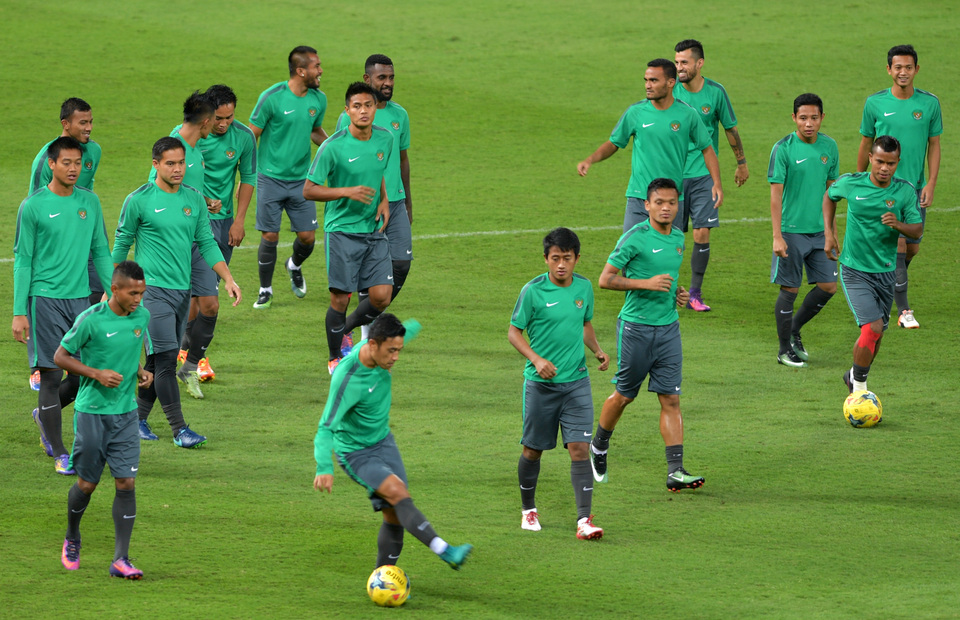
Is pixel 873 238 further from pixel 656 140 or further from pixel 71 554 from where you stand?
pixel 71 554

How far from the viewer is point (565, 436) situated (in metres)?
7.79

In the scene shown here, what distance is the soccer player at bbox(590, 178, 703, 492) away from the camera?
8469mm

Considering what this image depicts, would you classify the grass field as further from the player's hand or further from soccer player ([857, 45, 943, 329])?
soccer player ([857, 45, 943, 329])

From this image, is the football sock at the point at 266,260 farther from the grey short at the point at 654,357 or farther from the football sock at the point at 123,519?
the football sock at the point at 123,519

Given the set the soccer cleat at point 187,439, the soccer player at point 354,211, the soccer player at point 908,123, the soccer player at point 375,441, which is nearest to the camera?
the soccer player at point 375,441

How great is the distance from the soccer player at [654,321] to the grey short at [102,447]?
3182mm

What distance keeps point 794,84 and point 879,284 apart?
599 inches

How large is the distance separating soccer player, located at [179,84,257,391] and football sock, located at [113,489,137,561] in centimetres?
328

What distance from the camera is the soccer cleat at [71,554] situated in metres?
7.04

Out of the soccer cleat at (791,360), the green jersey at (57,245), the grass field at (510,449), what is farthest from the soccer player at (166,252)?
the soccer cleat at (791,360)

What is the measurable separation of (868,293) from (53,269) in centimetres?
609

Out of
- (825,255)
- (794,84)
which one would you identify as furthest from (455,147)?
(825,255)

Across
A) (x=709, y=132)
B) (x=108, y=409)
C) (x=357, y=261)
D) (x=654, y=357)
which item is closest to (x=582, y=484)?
(x=654, y=357)

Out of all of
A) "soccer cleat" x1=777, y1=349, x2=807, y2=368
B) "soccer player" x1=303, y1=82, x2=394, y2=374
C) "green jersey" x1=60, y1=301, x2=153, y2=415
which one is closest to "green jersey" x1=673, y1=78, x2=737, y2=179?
"soccer cleat" x1=777, y1=349, x2=807, y2=368
